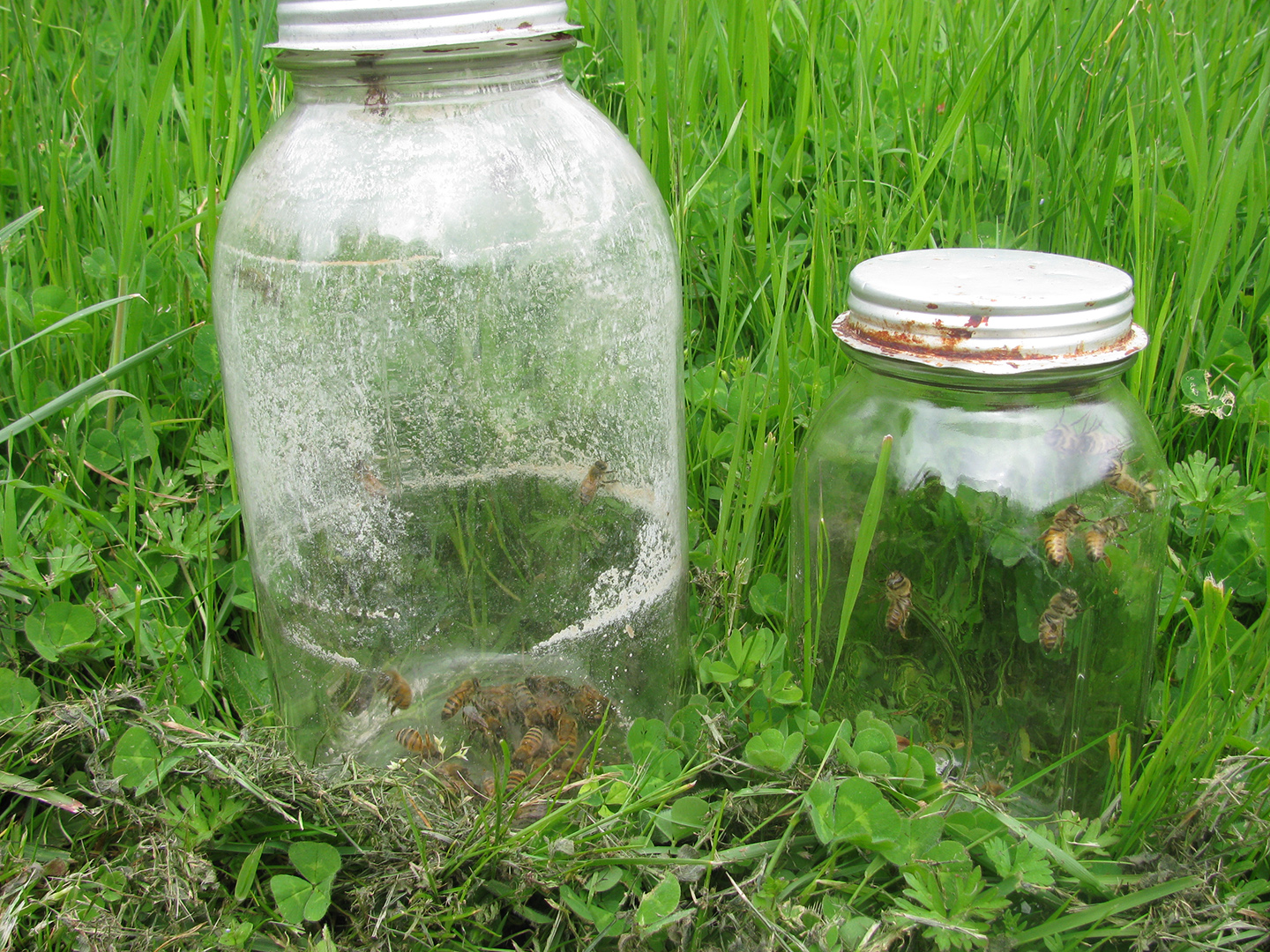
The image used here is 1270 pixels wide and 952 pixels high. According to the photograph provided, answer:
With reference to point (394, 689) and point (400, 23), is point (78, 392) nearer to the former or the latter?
point (394, 689)

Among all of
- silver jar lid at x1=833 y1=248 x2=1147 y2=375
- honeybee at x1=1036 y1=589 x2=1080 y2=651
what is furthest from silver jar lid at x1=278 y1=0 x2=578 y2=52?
honeybee at x1=1036 y1=589 x2=1080 y2=651

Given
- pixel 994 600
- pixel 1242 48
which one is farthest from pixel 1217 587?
pixel 1242 48

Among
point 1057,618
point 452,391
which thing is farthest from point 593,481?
point 1057,618

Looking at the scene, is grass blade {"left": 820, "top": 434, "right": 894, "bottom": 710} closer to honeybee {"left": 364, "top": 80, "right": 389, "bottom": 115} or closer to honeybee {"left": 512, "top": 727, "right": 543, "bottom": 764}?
honeybee {"left": 512, "top": 727, "right": 543, "bottom": 764}

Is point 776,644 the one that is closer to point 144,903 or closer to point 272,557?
point 272,557

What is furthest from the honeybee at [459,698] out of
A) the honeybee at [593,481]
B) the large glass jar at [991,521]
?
the large glass jar at [991,521]
